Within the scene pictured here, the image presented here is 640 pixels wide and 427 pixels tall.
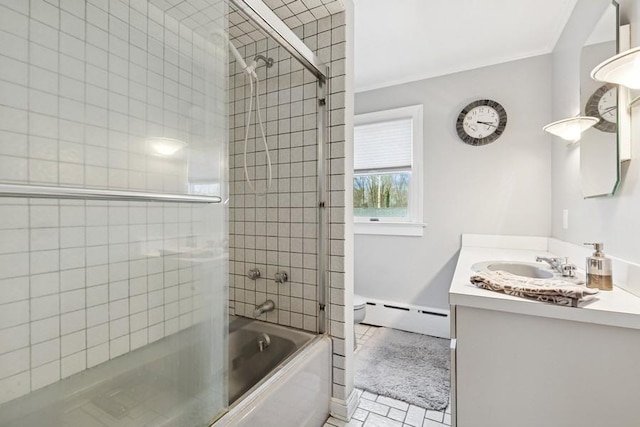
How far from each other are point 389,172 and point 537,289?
6.43ft

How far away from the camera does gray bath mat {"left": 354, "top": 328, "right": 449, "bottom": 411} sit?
1.76m

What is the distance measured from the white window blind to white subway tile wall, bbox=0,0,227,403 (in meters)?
1.97

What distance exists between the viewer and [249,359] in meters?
1.71

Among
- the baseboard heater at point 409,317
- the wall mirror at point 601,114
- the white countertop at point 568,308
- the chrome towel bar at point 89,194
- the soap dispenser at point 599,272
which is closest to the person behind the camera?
the chrome towel bar at point 89,194

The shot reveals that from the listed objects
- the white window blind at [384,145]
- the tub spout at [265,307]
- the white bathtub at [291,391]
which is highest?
the white window blind at [384,145]

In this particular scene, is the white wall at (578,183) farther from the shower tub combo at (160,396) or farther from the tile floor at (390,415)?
the shower tub combo at (160,396)

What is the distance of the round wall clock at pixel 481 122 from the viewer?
2.39m

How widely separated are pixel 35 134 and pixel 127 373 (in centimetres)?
96

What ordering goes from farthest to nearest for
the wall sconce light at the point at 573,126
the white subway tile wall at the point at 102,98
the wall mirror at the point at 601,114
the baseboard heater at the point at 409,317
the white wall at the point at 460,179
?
1. the baseboard heater at the point at 409,317
2. the white wall at the point at 460,179
3. the wall sconce light at the point at 573,126
4. the wall mirror at the point at 601,114
5. the white subway tile wall at the point at 102,98

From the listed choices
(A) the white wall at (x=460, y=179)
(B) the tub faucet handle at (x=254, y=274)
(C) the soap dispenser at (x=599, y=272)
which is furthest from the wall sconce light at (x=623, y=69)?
(B) the tub faucet handle at (x=254, y=274)

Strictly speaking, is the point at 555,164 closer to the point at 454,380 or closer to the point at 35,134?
the point at 454,380

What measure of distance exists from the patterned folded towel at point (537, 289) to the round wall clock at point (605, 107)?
760 millimetres

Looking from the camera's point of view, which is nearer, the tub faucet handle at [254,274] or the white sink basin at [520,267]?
the white sink basin at [520,267]

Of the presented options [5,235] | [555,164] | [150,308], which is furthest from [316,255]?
[555,164]
